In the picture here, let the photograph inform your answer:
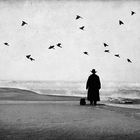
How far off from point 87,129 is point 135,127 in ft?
4.33

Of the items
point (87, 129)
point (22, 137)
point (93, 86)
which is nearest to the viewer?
point (22, 137)

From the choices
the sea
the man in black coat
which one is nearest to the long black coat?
the man in black coat

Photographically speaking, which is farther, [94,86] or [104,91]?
[104,91]

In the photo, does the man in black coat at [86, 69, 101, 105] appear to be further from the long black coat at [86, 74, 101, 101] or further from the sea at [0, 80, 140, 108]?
the sea at [0, 80, 140, 108]

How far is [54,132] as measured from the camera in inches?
363

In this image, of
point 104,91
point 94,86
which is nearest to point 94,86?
point 94,86

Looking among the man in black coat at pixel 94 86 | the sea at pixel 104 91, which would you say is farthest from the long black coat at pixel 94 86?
the sea at pixel 104 91

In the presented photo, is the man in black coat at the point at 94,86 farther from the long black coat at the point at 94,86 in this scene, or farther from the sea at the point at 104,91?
the sea at the point at 104,91

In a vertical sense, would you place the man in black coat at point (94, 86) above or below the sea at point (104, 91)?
below

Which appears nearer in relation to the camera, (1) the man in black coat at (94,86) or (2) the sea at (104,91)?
(1) the man in black coat at (94,86)

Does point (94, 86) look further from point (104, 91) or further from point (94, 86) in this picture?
point (104, 91)

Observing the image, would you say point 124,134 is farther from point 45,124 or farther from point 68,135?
point 45,124

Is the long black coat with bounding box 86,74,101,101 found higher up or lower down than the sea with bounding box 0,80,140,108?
lower down

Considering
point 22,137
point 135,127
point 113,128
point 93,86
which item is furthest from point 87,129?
point 93,86
